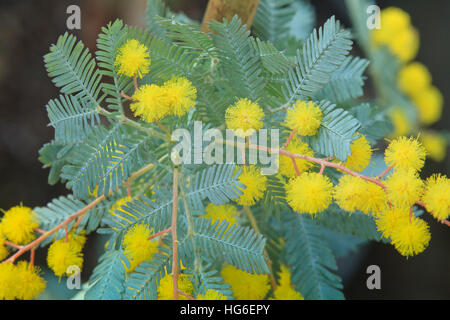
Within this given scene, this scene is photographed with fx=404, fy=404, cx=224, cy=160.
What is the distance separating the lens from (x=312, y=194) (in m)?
0.32

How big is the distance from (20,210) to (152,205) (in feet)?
0.52

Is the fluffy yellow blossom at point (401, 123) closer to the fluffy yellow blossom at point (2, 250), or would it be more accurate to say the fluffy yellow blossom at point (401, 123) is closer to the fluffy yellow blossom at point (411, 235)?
the fluffy yellow blossom at point (411, 235)

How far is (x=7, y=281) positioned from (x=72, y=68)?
21 centimetres

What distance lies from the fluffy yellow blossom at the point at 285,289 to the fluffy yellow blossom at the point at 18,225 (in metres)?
0.28

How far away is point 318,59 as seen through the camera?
36cm

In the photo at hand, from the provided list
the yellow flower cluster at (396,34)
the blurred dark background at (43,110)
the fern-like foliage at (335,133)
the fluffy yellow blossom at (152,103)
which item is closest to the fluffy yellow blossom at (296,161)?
the fern-like foliage at (335,133)

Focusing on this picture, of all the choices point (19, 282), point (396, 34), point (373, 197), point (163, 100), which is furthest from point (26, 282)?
point (396, 34)

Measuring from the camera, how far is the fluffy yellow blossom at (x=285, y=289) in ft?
1.48

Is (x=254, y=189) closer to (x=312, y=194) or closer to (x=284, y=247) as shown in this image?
(x=312, y=194)

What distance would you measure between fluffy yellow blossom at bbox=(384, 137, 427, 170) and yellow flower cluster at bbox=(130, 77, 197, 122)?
0.56 feet

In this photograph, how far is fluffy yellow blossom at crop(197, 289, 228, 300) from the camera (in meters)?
0.35

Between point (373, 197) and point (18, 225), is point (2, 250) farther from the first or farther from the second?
point (373, 197)

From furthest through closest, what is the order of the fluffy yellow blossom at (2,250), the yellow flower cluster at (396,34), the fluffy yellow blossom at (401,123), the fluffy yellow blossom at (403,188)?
the yellow flower cluster at (396,34) → the fluffy yellow blossom at (401,123) → the fluffy yellow blossom at (2,250) → the fluffy yellow blossom at (403,188)
